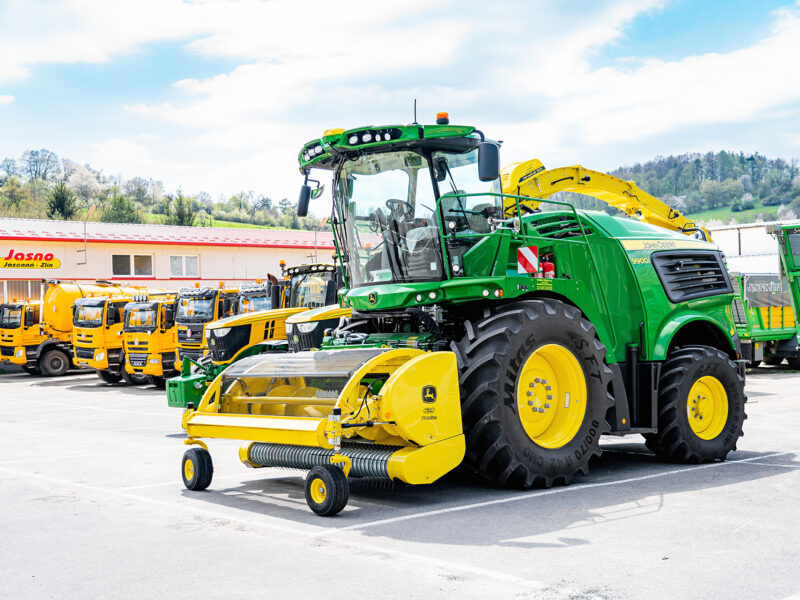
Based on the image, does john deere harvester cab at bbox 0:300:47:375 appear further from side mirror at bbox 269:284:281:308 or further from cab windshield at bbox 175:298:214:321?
side mirror at bbox 269:284:281:308

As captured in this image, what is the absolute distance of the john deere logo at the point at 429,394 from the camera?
7.55 m

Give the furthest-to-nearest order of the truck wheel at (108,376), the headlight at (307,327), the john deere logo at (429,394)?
the truck wheel at (108,376), the headlight at (307,327), the john deere logo at (429,394)

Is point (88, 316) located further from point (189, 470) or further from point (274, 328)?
point (189, 470)

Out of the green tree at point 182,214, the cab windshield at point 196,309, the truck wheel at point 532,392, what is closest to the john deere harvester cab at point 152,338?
the cab windshield at point 196,309

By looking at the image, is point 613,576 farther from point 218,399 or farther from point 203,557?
point 218,399

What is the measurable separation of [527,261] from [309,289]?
11.2 m

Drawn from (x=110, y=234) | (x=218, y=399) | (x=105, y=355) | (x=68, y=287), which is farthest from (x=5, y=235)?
(x=218, y=399)

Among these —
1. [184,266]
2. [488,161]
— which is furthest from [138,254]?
[488,161]

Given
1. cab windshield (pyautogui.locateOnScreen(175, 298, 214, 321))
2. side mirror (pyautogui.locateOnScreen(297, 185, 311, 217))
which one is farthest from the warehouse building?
side mirror (pyautogui.locateOnScreen(297, 185, 311, 217))

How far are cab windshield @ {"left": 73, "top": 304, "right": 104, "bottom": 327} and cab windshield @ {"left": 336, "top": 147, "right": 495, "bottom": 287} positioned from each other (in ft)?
59.8

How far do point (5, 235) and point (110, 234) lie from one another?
5.00 m

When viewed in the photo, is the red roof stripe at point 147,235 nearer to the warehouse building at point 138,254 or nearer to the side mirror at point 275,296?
the warehouse building at point 138,254

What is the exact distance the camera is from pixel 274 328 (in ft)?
57.0

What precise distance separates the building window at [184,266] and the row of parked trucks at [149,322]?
14.2m
